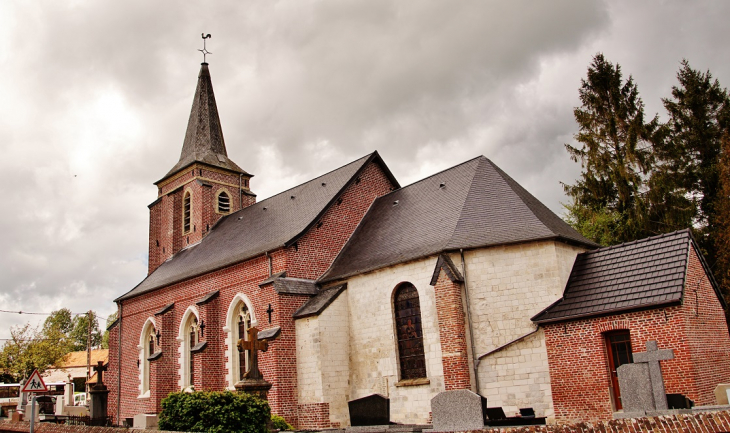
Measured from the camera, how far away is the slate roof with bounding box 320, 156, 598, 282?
49.5 ft

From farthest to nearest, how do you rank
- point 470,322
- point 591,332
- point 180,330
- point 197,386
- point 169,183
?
1. point 169,183
2. point 180,330
3. point 197,386
4. point 470,322
5. point 591,332

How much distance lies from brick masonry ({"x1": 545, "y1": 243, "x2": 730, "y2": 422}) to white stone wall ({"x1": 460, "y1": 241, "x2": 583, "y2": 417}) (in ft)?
1.49

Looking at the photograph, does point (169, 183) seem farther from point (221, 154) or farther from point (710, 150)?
point (710, 150)

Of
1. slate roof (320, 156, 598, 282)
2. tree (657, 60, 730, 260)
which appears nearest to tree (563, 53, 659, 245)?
tree (657, 60, 730, 260)

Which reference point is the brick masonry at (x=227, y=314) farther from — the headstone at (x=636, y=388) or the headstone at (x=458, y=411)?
the headstone at (x=636, y=388)

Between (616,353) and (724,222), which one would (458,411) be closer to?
(616,353)

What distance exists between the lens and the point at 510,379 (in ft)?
45.0

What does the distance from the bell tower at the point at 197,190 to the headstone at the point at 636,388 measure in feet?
69.0

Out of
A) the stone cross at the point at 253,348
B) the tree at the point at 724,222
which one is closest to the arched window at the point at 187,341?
the stone cross at the point at 253,348

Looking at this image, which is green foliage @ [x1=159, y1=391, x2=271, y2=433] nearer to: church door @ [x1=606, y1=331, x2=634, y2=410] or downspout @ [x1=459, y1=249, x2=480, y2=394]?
downspout @ [x1=459, y1=249, x2=480, y2=394]

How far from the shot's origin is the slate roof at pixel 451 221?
15084 millimetres

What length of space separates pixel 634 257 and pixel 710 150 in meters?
13.3

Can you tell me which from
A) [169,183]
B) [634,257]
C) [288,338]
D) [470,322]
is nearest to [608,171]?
[634,257]

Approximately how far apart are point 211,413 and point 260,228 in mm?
12412
